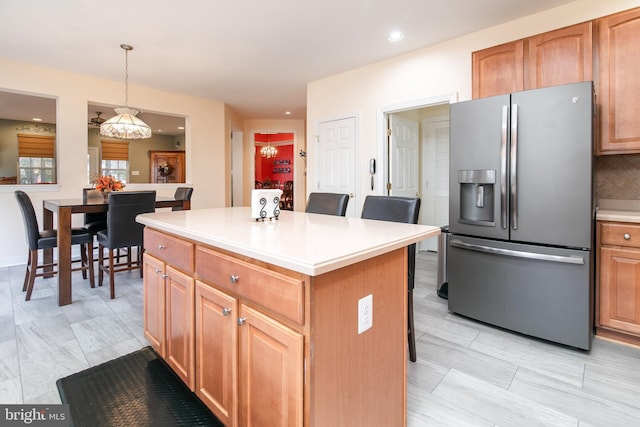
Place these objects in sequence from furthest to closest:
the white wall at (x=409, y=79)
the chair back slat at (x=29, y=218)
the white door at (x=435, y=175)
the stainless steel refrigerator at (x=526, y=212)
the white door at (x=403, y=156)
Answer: the white door at (x=435, y=175)
the white door at (x=403, y=156)
the chair back slat at (x=29, y=218)
the white wall at (x=409, y=79)
the stainless steel refrigerator at (x=526, y=212)

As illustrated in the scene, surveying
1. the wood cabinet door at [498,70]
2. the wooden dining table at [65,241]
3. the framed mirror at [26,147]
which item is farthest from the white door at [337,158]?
the framed mirror at [26,147]

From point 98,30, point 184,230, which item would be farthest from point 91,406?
point 98,30

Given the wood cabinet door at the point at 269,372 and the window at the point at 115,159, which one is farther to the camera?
the window at the point at 115,159

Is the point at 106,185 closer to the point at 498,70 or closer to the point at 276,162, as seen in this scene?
the point at 498,70

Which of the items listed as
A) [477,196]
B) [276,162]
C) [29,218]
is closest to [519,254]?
[477,196]

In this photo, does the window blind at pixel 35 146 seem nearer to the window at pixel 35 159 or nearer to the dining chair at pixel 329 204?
the window at pixel 35 159

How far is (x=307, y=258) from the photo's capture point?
0.88 m

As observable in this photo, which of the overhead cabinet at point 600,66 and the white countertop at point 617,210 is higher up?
the overhead cabinet at point 600,66

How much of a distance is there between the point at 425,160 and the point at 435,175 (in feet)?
0.94

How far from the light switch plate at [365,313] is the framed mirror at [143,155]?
26.8 ft

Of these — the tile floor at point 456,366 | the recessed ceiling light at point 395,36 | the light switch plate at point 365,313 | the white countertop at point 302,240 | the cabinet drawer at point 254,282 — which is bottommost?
the tile floor at point 456,366

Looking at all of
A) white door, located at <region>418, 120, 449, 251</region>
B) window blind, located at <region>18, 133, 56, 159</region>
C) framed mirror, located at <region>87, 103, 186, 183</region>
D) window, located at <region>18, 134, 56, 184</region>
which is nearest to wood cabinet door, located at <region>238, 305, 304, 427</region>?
white door, located at <region>418, 120, 449, 251</region>

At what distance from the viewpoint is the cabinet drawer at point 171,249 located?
147cm

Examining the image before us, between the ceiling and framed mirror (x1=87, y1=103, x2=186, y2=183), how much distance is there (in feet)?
13.8
